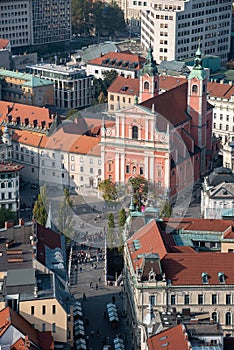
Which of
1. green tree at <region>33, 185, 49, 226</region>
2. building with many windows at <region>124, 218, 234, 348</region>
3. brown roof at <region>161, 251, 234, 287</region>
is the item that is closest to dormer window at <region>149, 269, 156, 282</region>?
building with many windows at <region>124, 218, 234, 348</region>

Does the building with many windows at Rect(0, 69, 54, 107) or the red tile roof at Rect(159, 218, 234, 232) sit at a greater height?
the red tile roof at Rect(159, 218, 234, 232)

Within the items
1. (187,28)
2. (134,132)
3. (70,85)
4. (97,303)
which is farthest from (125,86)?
(97,303)

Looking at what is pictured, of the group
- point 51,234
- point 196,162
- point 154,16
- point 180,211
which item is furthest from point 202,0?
point 51,234

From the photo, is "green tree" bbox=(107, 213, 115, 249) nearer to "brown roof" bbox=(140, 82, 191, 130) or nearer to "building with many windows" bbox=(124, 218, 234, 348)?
"brown roof" bbox=(140, 82, 191, 130)

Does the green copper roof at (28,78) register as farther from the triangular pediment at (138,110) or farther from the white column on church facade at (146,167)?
the white column on church facade at (146,167)

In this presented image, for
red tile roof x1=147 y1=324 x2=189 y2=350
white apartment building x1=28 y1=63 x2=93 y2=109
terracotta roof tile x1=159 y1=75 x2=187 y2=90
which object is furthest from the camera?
white apartment building x1=28 y1=63 x2=93 y2=109

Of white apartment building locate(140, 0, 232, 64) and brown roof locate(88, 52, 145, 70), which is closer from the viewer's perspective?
brown roof locate(88, 52, 145, 70)

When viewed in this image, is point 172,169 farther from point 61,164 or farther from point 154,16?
point 154,16

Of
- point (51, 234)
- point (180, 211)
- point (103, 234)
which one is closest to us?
point (51, 234)
